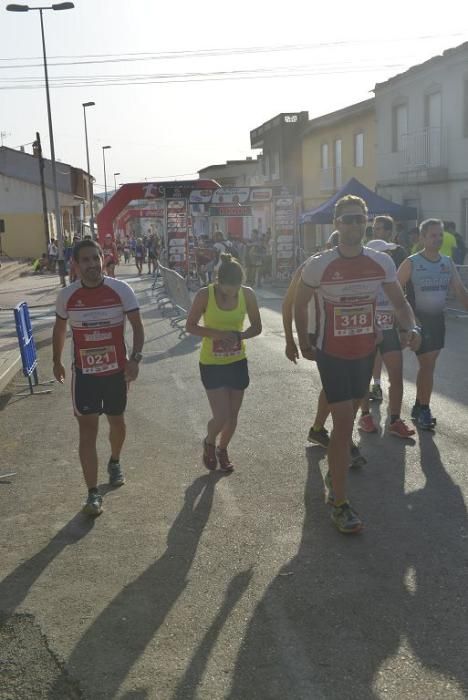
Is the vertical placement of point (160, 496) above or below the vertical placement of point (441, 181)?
below

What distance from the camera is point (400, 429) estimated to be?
6699mm

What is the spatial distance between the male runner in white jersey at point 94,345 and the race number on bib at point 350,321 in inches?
56.2

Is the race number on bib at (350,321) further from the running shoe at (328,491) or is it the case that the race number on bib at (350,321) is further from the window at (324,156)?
the window at (324,156)

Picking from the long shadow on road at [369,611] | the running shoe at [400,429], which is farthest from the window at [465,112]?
the long shadow on road at [369,611]

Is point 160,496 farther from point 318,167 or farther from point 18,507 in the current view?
point 318,167

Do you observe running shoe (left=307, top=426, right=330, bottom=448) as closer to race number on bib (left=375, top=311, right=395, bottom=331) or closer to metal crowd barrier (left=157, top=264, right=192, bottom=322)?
race number on bib (left=375, top=311, right=395, bottom=331)

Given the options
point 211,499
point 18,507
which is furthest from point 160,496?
point 18,507

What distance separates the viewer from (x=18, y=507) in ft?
17.8

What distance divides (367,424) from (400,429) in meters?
0.33

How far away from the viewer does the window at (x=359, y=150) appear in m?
32.5

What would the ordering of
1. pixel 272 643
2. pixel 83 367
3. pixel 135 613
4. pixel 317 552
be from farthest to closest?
pixel 83 367 → pixel 317 552 → pixel 135 613 → pixel 272 643

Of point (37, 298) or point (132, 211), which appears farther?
point (132, 211)

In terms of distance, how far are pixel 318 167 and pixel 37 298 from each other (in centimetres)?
1916

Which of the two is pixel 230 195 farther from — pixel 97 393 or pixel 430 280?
pixel 97 393
